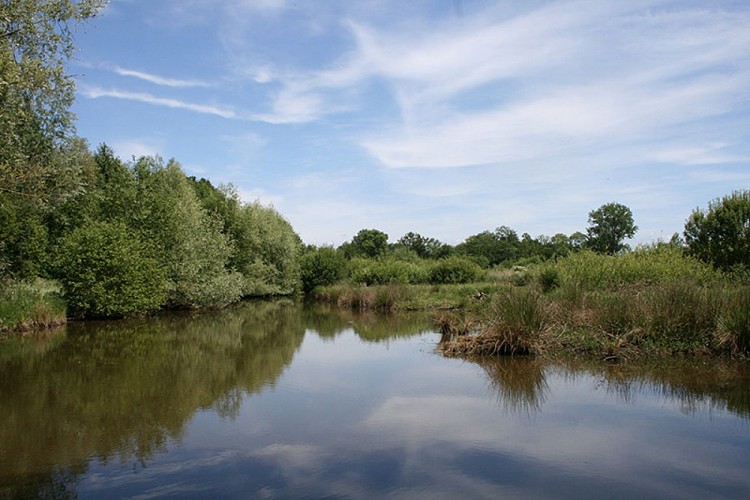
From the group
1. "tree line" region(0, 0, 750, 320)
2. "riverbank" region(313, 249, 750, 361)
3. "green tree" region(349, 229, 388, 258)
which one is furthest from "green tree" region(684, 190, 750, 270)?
"green tree" region(349, 229, 388, 258)

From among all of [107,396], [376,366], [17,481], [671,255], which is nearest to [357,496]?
[17,481]

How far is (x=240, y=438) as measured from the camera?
750cm

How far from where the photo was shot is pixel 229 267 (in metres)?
37.4

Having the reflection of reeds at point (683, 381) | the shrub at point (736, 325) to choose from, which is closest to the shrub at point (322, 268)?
the reflection of reeds at point (683, 381)

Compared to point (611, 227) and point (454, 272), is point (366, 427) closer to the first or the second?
point (454, 272)

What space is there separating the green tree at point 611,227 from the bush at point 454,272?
32.3 meters

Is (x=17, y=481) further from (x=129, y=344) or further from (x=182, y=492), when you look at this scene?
(x=129, y=344)

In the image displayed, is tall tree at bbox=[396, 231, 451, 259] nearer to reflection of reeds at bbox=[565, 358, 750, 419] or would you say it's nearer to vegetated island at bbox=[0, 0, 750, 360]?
vegetated island at bbox=[0, 0, 750, 360]

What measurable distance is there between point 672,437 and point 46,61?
1493 centimetres

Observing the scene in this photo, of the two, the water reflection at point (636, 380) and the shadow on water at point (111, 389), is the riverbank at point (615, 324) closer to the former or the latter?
the water reflection at point (636, 380)

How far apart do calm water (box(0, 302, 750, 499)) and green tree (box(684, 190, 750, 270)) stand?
1258 centimetres

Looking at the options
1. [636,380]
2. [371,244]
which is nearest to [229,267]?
[636,380]

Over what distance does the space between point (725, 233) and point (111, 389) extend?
22927 millimetres

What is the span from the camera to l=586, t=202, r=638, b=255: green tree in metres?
64.1
